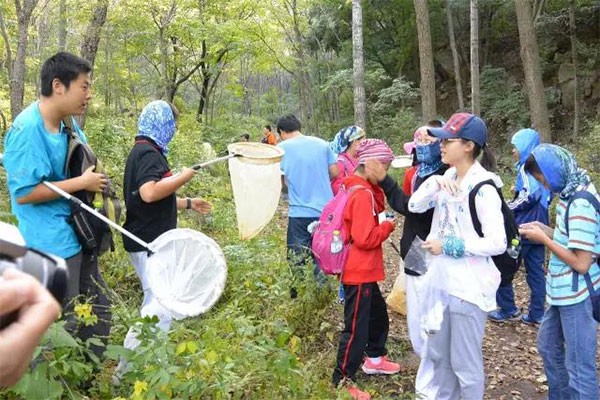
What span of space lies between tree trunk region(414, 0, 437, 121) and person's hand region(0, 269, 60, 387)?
12.9 meters

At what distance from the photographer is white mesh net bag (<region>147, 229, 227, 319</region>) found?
9.53 feet

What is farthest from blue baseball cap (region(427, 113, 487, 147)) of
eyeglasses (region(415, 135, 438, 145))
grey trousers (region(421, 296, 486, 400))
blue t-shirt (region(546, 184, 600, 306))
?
grey trousers (region(421, 296, 486, 400))

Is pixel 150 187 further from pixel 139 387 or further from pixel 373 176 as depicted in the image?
pixel 373 176

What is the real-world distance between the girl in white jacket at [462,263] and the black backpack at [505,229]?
2cm

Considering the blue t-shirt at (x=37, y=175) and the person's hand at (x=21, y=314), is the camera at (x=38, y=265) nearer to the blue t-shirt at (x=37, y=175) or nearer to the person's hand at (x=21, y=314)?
the person's hand at (x=21, y=314)

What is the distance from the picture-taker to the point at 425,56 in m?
12.9

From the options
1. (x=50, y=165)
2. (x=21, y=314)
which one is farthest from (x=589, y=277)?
(x=50, y=165)

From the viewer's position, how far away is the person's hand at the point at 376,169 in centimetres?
346

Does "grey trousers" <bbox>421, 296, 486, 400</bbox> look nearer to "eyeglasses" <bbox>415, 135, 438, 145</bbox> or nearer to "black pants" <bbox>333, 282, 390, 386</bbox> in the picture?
"black pants" <bbox>333, 282, 390, 386</bbox>

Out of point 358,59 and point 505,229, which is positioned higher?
point 358,59

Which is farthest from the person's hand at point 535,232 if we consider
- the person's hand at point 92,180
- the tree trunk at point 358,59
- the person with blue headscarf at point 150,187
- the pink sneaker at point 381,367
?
the tree trunk at point 358,59

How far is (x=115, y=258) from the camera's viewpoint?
4.91 metres

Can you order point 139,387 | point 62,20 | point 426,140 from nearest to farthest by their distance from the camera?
point 139,387
point 426,140
point 62,20

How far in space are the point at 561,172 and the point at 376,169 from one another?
1.15 meters
